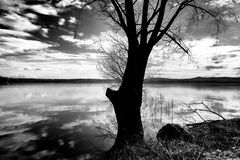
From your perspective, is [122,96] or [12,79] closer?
[122,96]

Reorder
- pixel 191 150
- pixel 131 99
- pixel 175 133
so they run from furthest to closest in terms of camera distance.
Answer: pixel 175 133 → pixel 131 99 → pixel 191 150

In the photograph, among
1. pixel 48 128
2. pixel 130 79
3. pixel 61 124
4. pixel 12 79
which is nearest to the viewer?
pixel 130 79

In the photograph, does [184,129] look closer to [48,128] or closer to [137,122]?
[137,122]

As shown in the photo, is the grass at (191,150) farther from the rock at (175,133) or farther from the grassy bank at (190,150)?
the rock at (175,133)

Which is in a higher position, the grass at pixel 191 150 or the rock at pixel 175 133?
the grass at pixel 191 150

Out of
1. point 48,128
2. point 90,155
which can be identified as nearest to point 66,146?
point 90,155

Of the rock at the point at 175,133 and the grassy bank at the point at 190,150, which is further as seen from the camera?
the rock at the point at 175,133

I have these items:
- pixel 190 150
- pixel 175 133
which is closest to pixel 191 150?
pixel 190 150

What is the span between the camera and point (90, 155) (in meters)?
11.1

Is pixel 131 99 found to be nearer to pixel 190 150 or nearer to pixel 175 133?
pixel 175 133

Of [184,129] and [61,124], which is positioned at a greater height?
[184,129]

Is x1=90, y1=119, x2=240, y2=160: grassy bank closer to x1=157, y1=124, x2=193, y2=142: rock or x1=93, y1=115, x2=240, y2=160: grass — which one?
x1=93, y1=115, x2=240, y2=160: grass

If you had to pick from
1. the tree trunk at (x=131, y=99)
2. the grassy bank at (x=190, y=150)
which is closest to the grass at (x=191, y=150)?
the grassy bank at (x=190, y=150)

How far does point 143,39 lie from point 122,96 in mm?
2398
